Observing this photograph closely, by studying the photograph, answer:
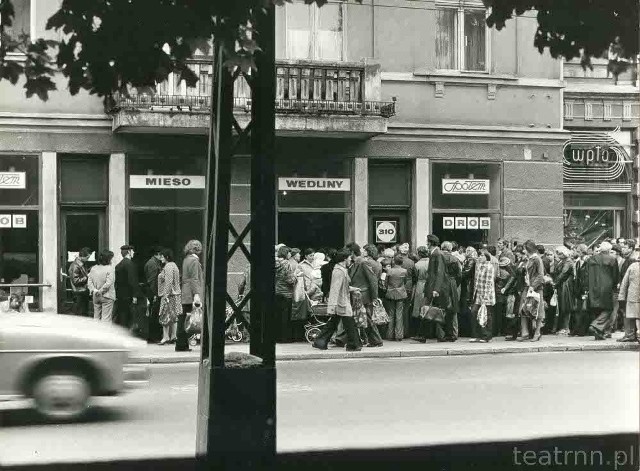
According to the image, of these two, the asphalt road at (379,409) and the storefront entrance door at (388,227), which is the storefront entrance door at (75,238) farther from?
the storefront entrance door at (388,227)

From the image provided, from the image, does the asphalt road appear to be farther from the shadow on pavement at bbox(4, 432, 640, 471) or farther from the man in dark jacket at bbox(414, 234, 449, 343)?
the man in dark jacket at bbox(414, 234, 449, 343)

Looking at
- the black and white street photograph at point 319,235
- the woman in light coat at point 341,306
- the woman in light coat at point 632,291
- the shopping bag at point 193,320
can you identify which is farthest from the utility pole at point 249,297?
the woman in light coat at point 632,291

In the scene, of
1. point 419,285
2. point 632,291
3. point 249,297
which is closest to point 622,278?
point 632,291

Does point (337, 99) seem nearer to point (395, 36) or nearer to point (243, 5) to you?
point (395, 36)

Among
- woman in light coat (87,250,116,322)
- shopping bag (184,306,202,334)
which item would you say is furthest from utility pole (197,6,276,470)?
woman in light coat (87,250,116,322)

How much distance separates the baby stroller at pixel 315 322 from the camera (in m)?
19.3

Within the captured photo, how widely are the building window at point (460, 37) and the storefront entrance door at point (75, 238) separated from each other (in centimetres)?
817

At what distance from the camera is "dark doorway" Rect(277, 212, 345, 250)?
22.5 meters

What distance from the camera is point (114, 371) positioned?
1073cm

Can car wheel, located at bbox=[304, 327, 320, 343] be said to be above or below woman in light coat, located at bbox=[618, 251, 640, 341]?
below

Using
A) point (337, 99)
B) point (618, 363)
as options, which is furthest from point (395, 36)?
point (618, 363)

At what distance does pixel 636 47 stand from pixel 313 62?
42.4 feet

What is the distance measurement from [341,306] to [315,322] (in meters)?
1.70

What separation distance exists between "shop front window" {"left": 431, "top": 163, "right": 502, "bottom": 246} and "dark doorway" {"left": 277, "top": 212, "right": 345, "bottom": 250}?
2154 millimetres
